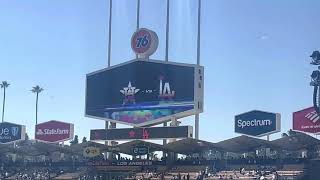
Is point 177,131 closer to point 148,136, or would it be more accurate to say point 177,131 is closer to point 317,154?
point 148,136

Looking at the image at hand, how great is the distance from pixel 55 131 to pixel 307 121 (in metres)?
30.3

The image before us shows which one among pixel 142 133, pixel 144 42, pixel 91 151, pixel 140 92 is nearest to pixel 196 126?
pixel 142 133

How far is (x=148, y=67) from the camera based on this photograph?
62.1 metres

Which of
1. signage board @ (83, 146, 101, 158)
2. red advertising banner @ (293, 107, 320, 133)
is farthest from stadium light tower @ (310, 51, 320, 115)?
signage board @ (83, 146, 101, 158)

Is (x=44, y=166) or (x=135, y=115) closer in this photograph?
(x=135, y=115)

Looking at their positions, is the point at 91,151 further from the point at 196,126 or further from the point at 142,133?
the point at 196,126

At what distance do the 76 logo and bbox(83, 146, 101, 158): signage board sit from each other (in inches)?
439

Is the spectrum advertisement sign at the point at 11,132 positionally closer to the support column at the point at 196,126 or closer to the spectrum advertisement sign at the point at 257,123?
the support column at the point at 196,126

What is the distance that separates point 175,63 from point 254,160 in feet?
39.0

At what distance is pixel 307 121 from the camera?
58312mm

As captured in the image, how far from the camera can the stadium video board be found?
193ft

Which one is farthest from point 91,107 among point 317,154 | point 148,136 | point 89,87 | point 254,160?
point 317,154

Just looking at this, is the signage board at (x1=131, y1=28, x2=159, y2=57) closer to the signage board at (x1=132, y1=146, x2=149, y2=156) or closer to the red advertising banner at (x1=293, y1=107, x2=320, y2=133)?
the signage board at (x1=132, y1=146, x2=149, y2=156)

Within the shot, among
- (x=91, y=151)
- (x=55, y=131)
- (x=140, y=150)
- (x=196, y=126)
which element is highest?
(x=55, y=131)
